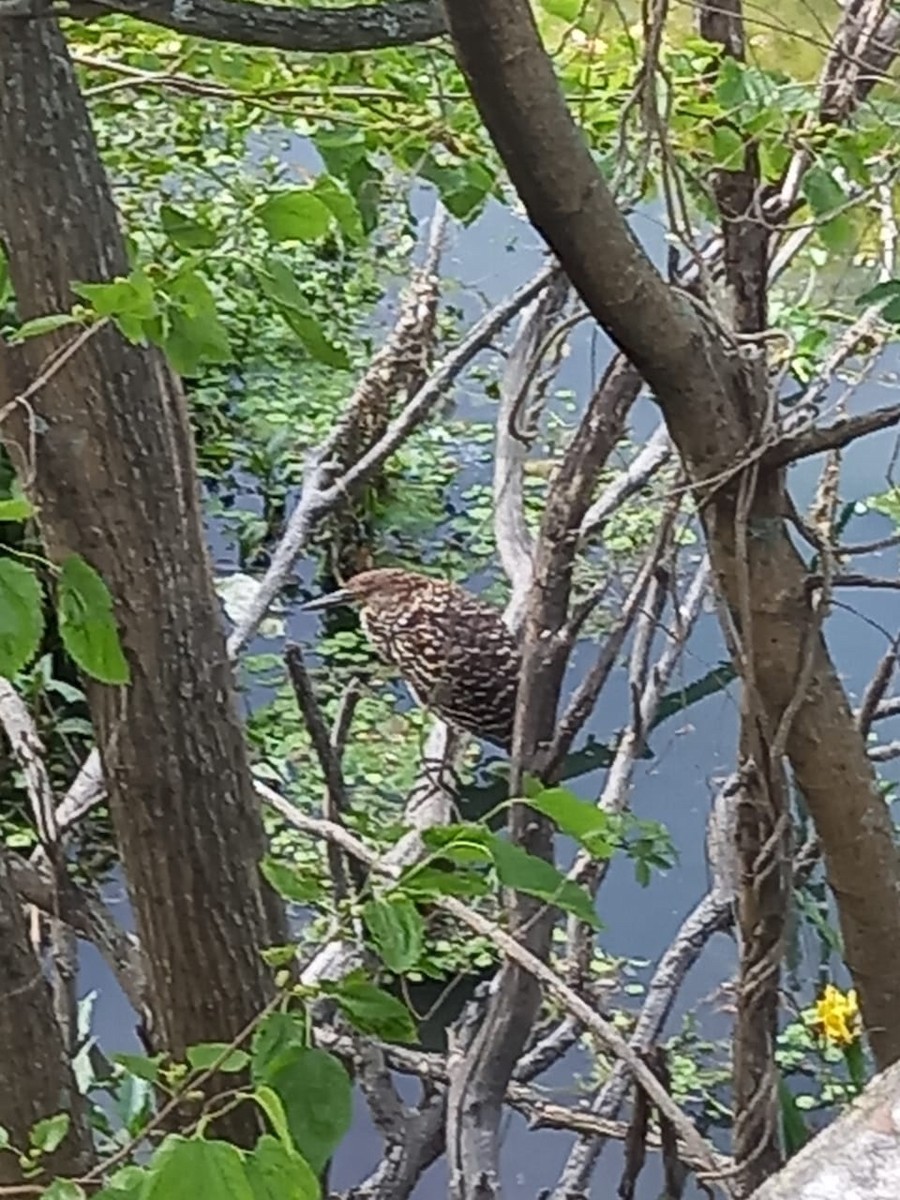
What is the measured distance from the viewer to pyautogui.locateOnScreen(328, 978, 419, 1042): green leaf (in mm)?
635

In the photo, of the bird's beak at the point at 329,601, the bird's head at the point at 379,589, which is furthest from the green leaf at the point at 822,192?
the bird's beak at the point at 329,601

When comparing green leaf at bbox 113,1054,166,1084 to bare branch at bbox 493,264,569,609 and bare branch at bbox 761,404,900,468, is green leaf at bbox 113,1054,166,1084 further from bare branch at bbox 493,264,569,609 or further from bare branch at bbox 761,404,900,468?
bare branch at bbox 493,264,569,609

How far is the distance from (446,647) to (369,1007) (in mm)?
1110

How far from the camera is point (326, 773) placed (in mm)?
1166

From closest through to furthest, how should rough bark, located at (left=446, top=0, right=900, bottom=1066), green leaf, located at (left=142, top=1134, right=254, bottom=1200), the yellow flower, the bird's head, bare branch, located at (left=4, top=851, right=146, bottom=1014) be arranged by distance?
green leaf, located at (left=142, top=1134, right=254, bottom=1200), rough bark, located at (left=446, top=0, right=900, bottom=1066), bare branch, located at (left=4, top=851, right=146, bottom=1014), the yellow flower, the bird's head

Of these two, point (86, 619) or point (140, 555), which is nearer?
point (86, 619)

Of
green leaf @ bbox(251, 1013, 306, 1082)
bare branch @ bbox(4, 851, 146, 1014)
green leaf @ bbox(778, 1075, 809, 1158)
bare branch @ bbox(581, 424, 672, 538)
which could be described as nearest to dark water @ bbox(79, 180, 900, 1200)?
bare branch @ bbox(581, 424, 672, 538)

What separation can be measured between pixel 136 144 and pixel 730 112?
1.22 meters

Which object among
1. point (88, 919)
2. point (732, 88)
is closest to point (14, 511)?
point (732, 88)

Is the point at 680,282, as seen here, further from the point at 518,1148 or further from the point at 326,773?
the point at 518,1148

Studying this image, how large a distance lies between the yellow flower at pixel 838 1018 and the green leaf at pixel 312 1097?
73 centimetres

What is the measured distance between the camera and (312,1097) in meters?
0.59

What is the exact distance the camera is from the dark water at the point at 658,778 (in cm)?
164

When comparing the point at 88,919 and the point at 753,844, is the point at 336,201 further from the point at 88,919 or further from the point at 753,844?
the point at 88,919
